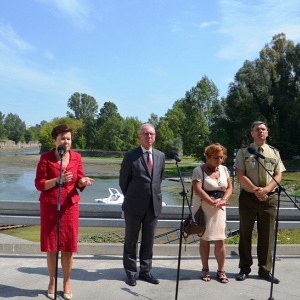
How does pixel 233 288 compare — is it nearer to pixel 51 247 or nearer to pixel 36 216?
pixel 51 247

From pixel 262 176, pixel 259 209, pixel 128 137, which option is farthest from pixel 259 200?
pixel 128 137

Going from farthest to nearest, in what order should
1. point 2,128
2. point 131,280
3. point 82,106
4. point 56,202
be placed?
point 2,128, point 82,106, point 131,280, point 56,202

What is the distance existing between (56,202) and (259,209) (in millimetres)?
2347

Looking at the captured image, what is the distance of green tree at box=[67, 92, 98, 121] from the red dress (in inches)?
5165

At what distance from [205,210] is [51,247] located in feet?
5.83

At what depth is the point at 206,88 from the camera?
6278cm

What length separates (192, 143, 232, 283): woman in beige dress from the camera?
5070 millimetres

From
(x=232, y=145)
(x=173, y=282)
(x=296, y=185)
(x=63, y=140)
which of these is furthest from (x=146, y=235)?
(x=232, y=145)

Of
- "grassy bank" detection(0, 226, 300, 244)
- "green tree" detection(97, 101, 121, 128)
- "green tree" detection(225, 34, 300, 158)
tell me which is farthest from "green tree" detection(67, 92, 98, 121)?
"grassy bank" detection(0, 226, 300, 244)

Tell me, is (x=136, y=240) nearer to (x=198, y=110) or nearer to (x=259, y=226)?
(x=259, y=226)

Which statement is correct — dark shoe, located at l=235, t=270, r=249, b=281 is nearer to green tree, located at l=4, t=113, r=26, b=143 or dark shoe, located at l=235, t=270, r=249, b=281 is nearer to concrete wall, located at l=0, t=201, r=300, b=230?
concrete wall, located at l=0, t=201, r=300, b=230

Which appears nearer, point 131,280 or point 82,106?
point 131,280

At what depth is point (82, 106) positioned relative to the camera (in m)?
136

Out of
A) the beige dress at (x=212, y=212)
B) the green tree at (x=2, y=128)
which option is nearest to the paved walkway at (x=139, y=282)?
the beige dress at (x=212, y=212)
